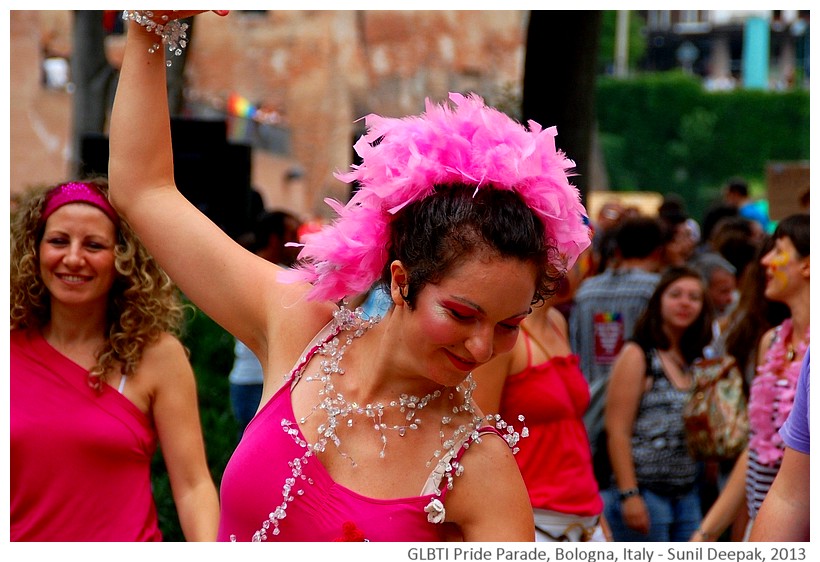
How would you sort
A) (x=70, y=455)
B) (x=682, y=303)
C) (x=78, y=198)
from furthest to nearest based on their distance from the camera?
(x=682, y=303) → (x=78, y=198) → (x=70, y=455)

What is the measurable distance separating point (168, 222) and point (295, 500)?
0.60 metres

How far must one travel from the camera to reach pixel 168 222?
229cm

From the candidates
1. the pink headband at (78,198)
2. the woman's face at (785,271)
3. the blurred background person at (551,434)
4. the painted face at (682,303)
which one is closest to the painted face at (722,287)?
the painted face at (682,303)

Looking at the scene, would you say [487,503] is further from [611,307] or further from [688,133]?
[688,133]

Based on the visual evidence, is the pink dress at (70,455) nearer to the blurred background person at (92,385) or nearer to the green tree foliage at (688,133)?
the blurred background person at (92,385)

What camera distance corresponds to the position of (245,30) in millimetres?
33188

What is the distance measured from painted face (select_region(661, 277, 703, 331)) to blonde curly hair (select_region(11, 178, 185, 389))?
256 cm

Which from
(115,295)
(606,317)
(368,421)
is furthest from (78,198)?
(606,317)

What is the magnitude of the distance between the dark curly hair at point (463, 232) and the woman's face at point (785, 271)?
2.31 m

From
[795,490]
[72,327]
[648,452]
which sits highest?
[72,327]

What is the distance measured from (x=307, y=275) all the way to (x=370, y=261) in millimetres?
164

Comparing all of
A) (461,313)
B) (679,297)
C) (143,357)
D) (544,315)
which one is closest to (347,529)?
(461,313)

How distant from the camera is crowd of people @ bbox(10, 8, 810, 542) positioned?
203 centimetres
